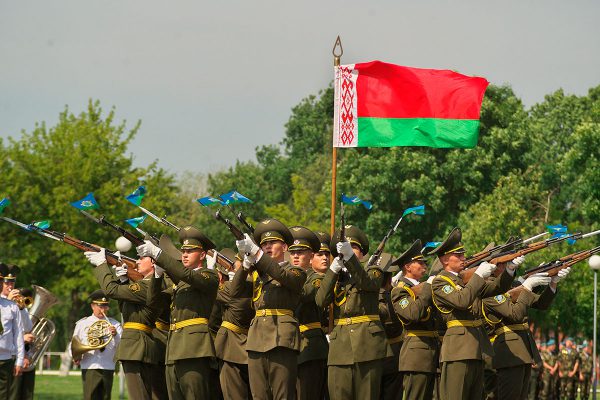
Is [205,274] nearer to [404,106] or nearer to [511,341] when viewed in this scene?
[511,341]

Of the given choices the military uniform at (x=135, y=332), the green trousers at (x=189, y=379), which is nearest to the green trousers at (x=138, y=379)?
the military uniform at (x=135, y=332)

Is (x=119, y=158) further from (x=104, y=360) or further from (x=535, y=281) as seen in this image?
(x=535, y=281)

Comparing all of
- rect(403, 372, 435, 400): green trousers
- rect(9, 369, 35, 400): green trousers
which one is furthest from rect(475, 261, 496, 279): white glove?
rect(9, 369, 35, 400): green trousers

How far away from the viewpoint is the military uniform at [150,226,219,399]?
12648 mm

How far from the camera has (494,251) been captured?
13883mm

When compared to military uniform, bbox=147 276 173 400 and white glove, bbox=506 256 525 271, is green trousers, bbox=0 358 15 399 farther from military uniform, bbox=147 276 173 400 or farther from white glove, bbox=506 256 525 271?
white glove, bbox=506 256 525 271

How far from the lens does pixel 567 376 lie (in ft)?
103

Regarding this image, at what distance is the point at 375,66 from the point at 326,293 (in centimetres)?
526

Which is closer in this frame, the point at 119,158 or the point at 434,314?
the point at 434,314

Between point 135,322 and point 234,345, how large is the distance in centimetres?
150

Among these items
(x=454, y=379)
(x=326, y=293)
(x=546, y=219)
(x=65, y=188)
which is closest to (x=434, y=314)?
(x=454, y=379)

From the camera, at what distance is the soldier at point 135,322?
13.5 meters

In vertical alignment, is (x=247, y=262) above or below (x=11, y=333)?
above

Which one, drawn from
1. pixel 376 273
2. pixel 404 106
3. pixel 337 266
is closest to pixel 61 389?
pixel 404 106
